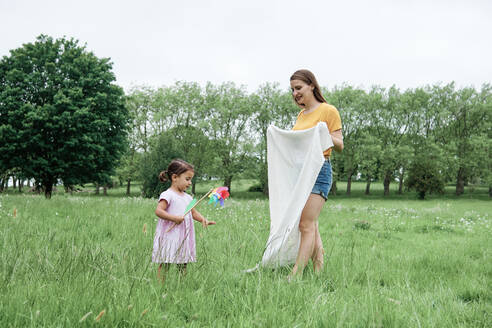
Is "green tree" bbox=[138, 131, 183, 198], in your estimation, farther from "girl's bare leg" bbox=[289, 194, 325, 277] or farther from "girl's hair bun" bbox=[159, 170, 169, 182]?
"girl's bare leg" bbox=[289, 194, 325, 277]

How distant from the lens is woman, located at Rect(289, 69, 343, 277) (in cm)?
358

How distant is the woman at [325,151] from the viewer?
11.7 feet

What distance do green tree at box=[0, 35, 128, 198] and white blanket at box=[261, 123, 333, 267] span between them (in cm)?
1930

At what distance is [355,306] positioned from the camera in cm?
230

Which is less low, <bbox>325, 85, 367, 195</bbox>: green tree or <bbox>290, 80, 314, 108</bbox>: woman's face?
<bbox>325, 85, 367, 195</bbox>: green tree

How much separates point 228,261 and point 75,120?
21182 mm

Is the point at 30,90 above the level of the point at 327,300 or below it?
above

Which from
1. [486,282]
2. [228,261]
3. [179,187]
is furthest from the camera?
[486,282]

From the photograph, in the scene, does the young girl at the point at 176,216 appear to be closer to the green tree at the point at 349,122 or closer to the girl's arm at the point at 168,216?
the girl's arm at the point at 168,216

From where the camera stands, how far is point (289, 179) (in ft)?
12.7

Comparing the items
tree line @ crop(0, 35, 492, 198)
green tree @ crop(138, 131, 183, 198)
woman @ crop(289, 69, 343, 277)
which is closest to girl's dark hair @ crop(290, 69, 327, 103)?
woman @ crop(289, 69, 343, 277)

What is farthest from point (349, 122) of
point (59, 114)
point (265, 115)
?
point (59, 114)

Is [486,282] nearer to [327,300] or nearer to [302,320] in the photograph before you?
[327,300]

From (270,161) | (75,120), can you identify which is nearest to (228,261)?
(270,161)
